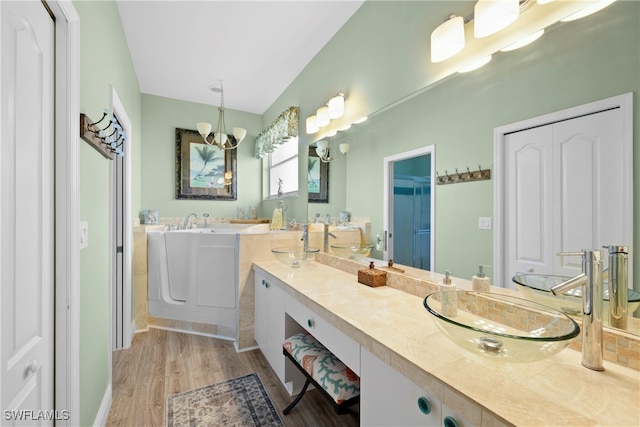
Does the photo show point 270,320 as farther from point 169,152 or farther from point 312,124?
point 169,152

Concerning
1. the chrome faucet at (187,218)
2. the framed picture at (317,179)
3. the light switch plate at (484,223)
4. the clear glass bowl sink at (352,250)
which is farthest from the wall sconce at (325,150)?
the chrome faucet at (187,218)

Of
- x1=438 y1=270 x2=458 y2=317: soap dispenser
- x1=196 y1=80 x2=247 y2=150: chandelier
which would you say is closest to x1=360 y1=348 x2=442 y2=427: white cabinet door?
x1=438 y1=270 x2=458 y2=317: soap dispenser

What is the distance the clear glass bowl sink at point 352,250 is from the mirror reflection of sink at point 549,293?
2.90 feet

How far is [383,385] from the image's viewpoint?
3.08ft

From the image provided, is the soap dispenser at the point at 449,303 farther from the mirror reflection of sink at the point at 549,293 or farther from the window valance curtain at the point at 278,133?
the window valance curtain at the point at 278,133

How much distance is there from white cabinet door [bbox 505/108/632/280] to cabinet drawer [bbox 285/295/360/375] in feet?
2.24

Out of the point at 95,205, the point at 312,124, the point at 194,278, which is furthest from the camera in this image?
the point at 194,278

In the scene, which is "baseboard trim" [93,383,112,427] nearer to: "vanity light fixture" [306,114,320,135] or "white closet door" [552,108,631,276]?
"white closet door" [552,108,631,276]

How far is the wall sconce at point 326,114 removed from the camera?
2.20 m

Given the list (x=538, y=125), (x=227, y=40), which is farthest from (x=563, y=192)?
(x=227, y=40)

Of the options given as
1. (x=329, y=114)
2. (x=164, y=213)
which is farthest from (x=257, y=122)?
(x=329, y=114)

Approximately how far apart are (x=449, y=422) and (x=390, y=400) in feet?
0.78

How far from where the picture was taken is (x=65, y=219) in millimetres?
1134

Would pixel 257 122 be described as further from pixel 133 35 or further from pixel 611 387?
pixel 611 387
